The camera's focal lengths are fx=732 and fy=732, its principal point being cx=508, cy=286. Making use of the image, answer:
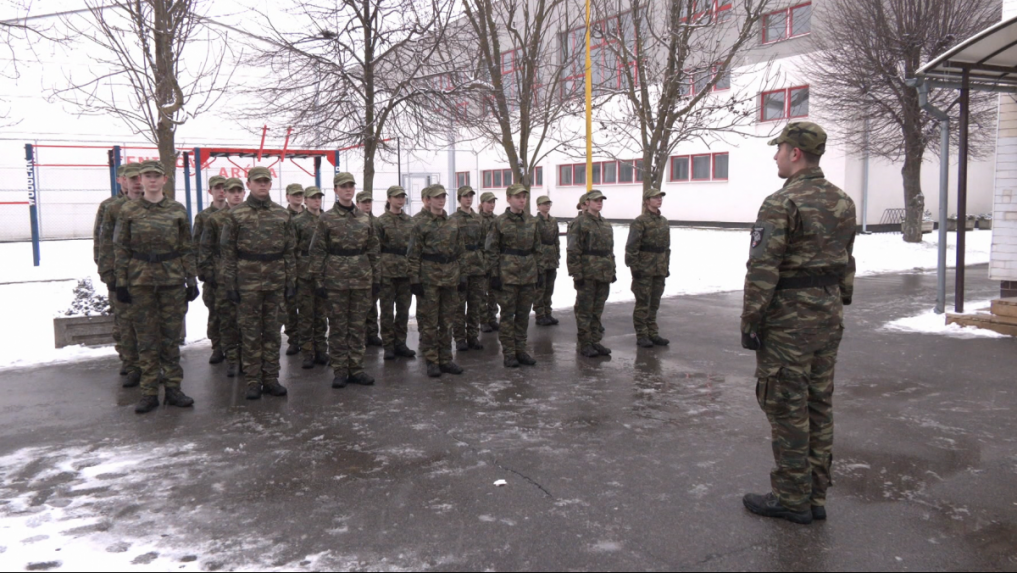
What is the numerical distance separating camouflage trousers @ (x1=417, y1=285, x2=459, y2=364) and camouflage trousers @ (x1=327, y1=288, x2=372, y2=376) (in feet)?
2.35

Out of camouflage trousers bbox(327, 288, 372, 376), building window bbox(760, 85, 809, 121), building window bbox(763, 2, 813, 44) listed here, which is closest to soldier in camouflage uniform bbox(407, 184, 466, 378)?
camouflage trousers bbox(327, 288, 372, 376)

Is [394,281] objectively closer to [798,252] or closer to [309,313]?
[309,313]

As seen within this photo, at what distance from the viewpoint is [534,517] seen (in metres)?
4.14

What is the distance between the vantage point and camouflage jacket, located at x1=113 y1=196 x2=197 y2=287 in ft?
21.0

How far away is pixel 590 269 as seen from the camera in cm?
870

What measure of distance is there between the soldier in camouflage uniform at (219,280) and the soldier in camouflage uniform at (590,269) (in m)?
3.84

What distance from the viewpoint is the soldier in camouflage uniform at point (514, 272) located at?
26.8 ft

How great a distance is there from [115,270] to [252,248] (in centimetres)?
123

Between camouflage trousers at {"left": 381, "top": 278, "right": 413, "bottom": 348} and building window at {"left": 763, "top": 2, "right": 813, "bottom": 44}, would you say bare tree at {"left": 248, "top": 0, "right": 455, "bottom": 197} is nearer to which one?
camouflage trousers at {"left": 381, "top": 278, "right": 413, "bottom": 348}

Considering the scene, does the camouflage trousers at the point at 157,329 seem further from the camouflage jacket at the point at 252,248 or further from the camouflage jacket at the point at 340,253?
the camouflage jacket at the point at 340,253

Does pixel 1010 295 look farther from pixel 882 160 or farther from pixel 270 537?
pixel 882 160

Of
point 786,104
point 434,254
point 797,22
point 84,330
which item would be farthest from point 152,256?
point 786,104

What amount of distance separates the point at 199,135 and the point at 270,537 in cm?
2636

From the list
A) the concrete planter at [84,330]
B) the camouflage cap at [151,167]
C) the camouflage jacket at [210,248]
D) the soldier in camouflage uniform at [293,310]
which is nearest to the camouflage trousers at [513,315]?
the soldier in camouflage uniform at [293,310]
